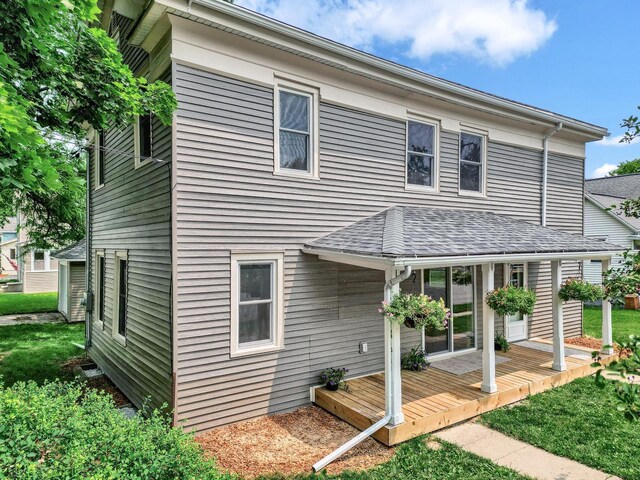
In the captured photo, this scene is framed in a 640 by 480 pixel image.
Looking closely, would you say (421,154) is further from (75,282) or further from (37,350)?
(75,282)

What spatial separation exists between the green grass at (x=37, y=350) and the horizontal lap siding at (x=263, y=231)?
4312mm

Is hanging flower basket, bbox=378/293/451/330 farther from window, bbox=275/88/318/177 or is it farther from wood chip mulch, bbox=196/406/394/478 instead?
window, bbox=275/88/318/177

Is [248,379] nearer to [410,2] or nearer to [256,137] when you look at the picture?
[256,137]

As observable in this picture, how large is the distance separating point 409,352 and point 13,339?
12.5 m

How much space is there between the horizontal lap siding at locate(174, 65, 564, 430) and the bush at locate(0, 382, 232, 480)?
99.3 inches

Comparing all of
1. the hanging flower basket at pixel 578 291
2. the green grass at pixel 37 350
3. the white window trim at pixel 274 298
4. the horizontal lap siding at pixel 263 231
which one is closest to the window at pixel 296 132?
the horizontal lap siding at pixel 263 231

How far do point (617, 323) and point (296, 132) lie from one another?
13777mm

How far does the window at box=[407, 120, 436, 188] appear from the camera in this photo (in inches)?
326

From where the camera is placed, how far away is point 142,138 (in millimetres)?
7070

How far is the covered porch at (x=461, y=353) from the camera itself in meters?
5.48

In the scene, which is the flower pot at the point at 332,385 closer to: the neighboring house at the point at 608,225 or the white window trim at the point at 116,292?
the white window trim at the point at 116,292

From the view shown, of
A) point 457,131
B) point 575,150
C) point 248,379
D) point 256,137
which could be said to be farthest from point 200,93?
point 575,150

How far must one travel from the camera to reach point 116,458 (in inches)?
Answer: 109

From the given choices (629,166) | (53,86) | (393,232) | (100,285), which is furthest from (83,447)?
(629,166)
